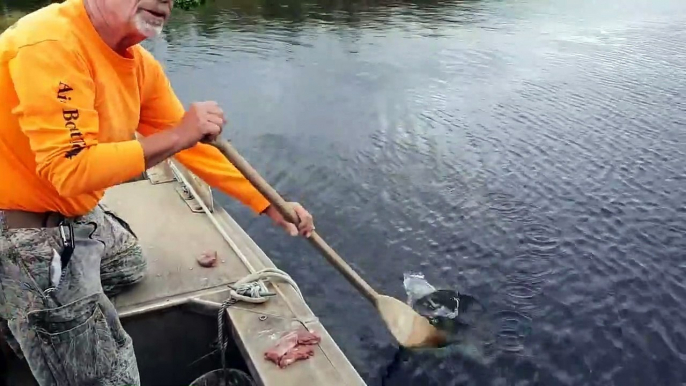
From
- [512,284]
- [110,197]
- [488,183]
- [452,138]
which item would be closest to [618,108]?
[452,138]

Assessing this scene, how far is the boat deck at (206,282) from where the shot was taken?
4.77 m

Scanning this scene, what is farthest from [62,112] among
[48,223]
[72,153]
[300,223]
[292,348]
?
[292,348]

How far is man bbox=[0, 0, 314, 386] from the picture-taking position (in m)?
3.54

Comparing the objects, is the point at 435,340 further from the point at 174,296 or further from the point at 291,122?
the point at 291,122

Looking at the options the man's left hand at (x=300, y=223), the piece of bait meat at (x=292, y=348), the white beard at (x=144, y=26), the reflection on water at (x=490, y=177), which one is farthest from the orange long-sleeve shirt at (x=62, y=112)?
the reflection on water at (x=490, y=177)

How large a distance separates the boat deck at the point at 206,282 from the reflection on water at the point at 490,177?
2.05 m

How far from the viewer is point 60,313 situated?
4188 mm

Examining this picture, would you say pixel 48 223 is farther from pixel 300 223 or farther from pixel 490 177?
pixel 490 177

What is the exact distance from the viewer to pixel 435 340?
7.29 meters

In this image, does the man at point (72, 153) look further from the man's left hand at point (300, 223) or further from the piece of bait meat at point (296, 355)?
the man's left hand at point (300, 223)

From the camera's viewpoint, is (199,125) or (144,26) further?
(199,125)

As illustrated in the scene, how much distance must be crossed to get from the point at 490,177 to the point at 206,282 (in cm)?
744

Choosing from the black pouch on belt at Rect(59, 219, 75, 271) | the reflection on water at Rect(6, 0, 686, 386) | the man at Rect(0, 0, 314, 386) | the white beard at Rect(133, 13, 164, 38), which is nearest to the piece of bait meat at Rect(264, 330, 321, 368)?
the man at Rect(0, 0, 314, 386)

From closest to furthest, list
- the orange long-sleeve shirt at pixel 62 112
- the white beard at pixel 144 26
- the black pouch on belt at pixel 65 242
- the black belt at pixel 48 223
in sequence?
the orange long-sleeve shirt at pixel 62 112 → the white beard at pixel 144 26 → the black belt at pixel 48 223 → the black pouch on belt at pixel 65 242
